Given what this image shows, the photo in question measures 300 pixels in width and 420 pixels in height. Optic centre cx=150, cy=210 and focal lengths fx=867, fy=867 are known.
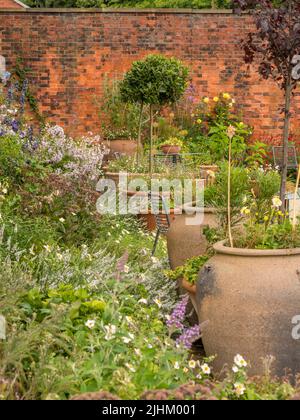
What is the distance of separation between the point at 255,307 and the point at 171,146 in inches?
323

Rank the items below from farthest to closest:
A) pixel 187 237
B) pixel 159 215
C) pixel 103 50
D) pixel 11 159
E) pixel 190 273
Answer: pixel 103 50
pixel 159 215
pixel 11 159
pixel 187 237
pixel 190 273

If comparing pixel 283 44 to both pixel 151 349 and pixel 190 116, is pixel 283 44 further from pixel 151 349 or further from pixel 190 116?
pixel 190 116

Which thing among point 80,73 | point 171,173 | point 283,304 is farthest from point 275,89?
point 283,304

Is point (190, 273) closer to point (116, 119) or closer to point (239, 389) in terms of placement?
point (239, 389)

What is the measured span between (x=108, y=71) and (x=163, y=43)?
3.51 feet

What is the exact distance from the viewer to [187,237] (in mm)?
6203

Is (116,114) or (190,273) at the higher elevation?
(116,114)

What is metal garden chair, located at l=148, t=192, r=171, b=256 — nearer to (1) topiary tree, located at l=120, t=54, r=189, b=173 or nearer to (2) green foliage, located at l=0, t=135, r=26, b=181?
(2) green foliage, located at l=0, t=135, r=26, b=181

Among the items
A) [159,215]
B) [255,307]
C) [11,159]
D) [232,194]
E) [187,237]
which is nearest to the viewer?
[255,307]

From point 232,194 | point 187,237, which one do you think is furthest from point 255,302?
point 187,237

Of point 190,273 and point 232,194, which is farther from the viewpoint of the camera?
point 232,194

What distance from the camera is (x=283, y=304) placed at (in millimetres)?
4543

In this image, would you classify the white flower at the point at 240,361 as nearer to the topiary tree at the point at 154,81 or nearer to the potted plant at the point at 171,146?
the topiary tree at the point at 154,81

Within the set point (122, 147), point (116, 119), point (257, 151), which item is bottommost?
point (257, 151)
